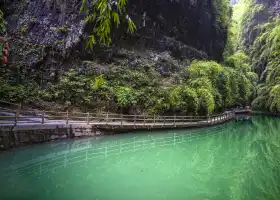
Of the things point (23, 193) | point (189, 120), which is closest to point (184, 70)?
point (189, 120)

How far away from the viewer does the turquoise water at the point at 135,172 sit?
6.07m

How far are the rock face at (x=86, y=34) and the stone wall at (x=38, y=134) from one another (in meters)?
5.50

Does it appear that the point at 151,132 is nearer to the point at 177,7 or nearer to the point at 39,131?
the point at 39,131

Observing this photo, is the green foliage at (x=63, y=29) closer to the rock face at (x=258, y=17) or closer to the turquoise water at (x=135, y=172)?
the turquoise water at (x=135, y=172)

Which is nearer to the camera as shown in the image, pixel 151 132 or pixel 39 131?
pixel 39 131

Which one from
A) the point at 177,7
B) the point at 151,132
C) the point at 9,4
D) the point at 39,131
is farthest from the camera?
the point at 177,7

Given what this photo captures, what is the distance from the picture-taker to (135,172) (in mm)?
7914

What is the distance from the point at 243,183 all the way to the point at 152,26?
66.4ft

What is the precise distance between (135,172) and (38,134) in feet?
17.9

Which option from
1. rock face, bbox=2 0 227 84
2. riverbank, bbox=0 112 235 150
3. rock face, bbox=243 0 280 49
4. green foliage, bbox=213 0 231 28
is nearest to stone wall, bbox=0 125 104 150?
riverbank, bbox=0 112 235 150

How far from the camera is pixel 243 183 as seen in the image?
23.9 ft

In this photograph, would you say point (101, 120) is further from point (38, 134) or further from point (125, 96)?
point (38, 134)

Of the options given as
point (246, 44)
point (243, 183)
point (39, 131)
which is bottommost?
point (243, 183)

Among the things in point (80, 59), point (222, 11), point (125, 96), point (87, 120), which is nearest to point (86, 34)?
point (80, 59)
